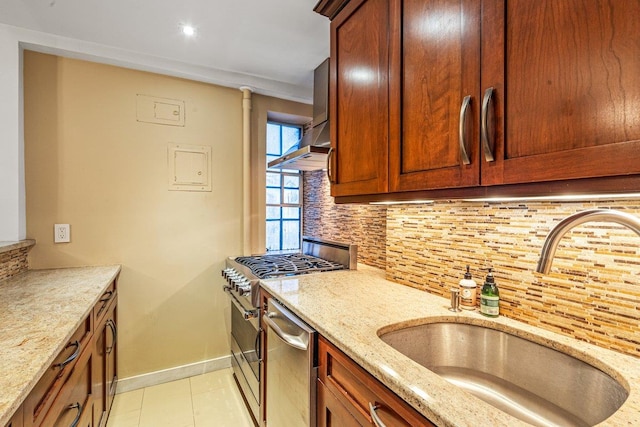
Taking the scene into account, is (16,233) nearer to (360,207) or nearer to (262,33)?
(262,33)

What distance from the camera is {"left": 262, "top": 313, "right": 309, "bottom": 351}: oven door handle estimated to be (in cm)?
119

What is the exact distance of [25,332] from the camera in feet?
3.41

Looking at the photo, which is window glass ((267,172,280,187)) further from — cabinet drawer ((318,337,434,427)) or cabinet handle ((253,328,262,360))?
cabinet drawer ((318,337,434,427))

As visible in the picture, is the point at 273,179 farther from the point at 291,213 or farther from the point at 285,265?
the point at 285,265

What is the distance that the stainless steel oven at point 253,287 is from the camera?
5.73 feet

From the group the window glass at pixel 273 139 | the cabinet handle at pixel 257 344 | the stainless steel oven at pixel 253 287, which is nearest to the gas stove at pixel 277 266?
the stainless steel oven at pixel 253 287

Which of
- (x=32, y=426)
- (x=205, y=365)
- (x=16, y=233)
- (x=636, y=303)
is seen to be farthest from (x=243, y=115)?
(x=636, y=303)

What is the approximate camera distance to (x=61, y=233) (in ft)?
6.67

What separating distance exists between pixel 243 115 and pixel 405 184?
1.86 meters

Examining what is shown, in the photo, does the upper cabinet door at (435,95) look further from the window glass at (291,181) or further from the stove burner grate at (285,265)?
the window glass at (291,181)

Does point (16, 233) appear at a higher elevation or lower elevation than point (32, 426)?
higher

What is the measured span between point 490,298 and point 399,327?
37 cm

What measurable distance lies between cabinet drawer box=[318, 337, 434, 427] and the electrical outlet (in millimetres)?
1964

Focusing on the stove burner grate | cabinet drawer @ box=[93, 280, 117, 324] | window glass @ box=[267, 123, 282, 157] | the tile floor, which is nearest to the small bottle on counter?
the stove burner grate
